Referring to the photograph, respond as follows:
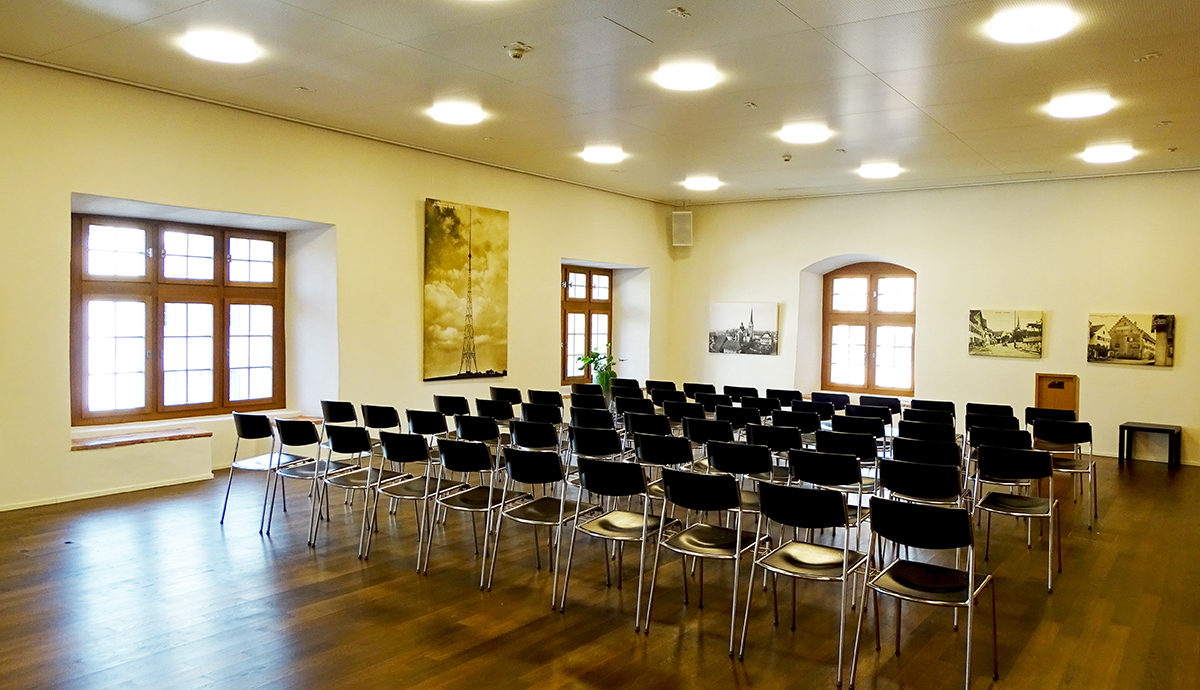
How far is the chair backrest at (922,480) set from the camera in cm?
486

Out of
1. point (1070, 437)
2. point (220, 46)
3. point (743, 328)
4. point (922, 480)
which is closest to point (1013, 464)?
point (922, 480)

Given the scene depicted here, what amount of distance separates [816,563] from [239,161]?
6918 millimetres

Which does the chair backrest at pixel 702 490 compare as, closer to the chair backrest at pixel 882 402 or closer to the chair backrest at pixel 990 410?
the chair backrest at pixel 990 410

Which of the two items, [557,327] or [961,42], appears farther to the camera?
[557,327]

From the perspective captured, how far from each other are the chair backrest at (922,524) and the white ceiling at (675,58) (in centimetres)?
311

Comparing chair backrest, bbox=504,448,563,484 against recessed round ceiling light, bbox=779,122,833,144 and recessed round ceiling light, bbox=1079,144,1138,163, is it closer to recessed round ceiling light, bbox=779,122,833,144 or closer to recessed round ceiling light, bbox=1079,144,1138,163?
recessed round ceiling light, bbox=779,122,833,144

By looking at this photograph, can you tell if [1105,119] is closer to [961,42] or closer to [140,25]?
[961,42]

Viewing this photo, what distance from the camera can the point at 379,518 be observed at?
6801 mm

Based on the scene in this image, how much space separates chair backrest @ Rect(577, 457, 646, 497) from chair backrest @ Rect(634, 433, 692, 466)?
76 cm

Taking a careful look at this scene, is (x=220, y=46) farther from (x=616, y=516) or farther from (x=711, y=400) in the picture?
(x=711, y=400)

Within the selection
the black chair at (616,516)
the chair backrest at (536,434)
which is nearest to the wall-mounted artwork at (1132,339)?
the chair backrest at (536,434)

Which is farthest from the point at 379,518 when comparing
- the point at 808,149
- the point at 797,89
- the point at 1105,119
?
the point at 1105,119

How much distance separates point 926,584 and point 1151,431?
8497 mm

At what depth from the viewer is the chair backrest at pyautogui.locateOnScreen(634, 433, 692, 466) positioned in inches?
219
